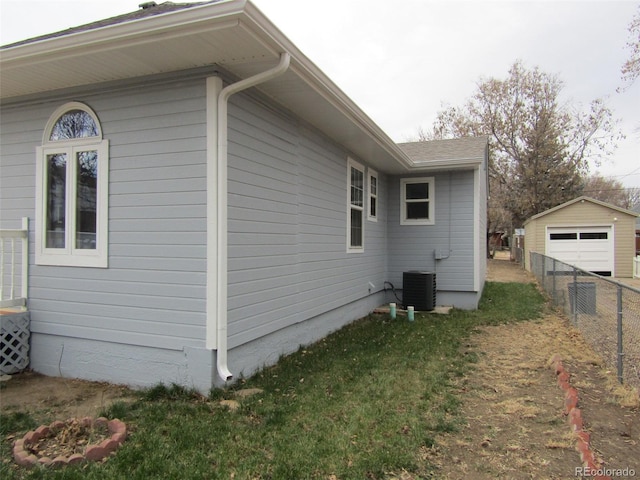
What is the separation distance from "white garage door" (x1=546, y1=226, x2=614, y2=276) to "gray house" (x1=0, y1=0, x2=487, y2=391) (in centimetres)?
1807

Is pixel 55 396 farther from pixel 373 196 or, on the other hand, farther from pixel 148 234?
pixel 373 196

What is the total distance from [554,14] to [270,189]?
810cm

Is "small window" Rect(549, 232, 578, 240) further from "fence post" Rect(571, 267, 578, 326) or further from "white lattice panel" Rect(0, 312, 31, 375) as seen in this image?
"white lattice panel" Rect(0, 312, 31, 375)

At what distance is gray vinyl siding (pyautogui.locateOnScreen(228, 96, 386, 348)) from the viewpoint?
164 inches

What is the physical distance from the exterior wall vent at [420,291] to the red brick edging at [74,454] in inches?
264

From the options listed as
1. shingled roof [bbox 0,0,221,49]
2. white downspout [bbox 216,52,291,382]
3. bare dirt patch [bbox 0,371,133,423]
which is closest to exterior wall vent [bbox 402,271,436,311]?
white downspout [bbox 216,52,291,382]

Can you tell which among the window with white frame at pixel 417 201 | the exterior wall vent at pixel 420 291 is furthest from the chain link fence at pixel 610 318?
the window with white frame at pixel 417 201

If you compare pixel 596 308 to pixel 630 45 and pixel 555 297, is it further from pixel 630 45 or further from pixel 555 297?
pixel 630 45

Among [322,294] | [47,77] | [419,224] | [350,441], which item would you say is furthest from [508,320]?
[47,77]

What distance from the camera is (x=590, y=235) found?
19.5 meters

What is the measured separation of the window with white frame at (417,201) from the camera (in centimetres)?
956

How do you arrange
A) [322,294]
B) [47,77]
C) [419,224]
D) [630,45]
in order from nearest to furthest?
[47,77], [322,294], [419,224], [630,45]

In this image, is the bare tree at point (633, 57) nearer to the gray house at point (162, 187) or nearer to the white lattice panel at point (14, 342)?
the gray house at point (162, 187)

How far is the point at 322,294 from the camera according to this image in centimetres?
629
